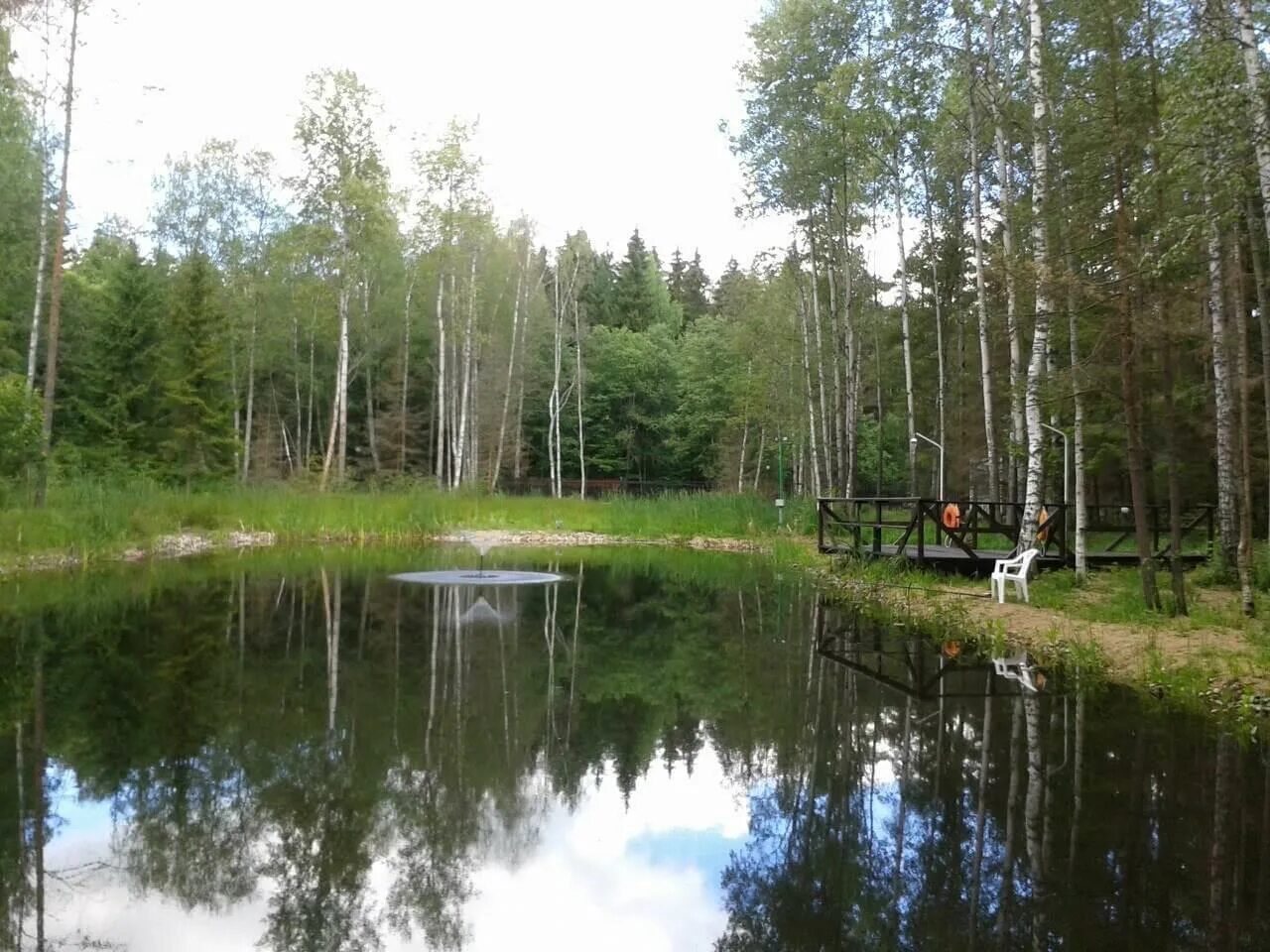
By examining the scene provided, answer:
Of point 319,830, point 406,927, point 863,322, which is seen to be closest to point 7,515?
point 319,830

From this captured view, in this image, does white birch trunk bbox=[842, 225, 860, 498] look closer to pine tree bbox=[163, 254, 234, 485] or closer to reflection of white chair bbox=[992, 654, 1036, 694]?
reflection of white chair bbox=[992, 654, 1036, 694]

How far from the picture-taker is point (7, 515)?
14914mm

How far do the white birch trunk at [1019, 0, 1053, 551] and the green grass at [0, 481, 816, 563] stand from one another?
37.9 ft

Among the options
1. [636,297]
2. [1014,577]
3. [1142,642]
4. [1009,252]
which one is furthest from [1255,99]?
[636,297]

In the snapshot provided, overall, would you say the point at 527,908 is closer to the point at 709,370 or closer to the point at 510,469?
the point at 510,469

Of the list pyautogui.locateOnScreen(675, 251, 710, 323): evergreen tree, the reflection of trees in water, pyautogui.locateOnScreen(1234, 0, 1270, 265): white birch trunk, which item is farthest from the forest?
pyautogui.locateOnScreen(675, 251, 710, 323): evergreen tree

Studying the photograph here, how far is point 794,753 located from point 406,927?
3.09m

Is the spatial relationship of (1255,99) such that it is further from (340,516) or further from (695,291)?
(695,291)

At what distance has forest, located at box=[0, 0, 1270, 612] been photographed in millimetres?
10141

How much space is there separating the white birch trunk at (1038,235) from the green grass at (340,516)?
455 inches

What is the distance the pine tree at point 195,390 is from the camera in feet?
92.5

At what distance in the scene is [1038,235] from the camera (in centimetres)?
1101

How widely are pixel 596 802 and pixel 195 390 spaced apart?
88.7ft

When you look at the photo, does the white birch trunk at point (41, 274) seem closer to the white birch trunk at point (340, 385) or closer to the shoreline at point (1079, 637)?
the shoreline at point (1079, 637)
